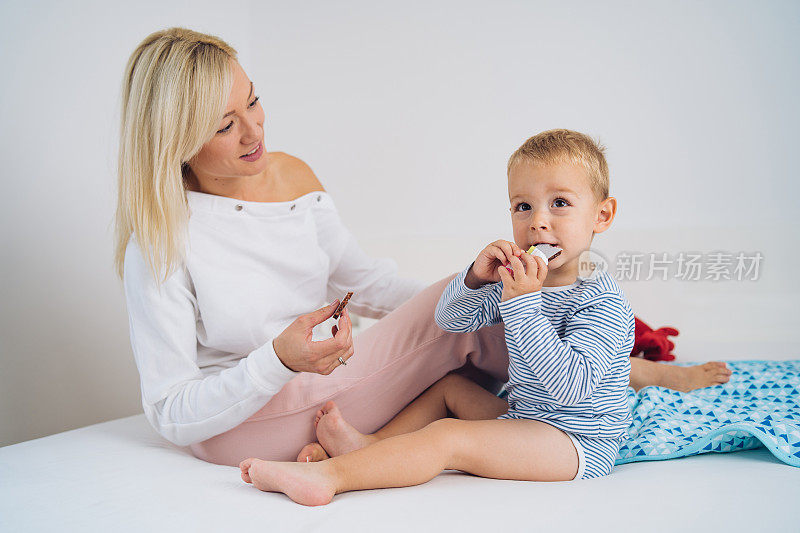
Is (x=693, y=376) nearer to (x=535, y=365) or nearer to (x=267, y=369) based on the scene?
(x=535, y=365)

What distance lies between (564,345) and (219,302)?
25.0 inches

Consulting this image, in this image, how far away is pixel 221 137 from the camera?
4.16 ft

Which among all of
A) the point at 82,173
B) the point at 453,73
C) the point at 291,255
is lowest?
the point at 291,255

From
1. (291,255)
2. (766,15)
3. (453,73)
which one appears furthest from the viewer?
(453,73)

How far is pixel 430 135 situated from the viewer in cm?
Answer: 269

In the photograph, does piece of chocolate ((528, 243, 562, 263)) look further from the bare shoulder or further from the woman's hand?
the bare shoulder

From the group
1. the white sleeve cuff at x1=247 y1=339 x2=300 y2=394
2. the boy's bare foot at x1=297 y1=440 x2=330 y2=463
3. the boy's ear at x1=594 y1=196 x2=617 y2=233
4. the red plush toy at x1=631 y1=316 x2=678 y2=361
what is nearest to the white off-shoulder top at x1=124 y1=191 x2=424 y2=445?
the white sleeve cuff at x1=247 y1=339 x2=300 y2=394

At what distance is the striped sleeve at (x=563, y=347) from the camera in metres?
1.00

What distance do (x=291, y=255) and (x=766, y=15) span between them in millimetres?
1941

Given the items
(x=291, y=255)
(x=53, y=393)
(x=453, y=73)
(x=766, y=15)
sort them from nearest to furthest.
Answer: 1. (x=291, y=255)
2. (x=53, y=393)
3. (x=766, y=15)
4. (x=453, y=73)

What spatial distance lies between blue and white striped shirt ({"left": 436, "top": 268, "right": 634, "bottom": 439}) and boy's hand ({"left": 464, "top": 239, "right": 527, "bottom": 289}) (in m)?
0.02

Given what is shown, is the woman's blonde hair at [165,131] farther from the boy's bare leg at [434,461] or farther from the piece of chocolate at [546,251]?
the piece of chocolate at [546,251]

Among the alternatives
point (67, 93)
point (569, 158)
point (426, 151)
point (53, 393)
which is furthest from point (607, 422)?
point (426, 151)

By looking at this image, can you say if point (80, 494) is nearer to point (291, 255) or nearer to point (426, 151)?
point (291, 255)
